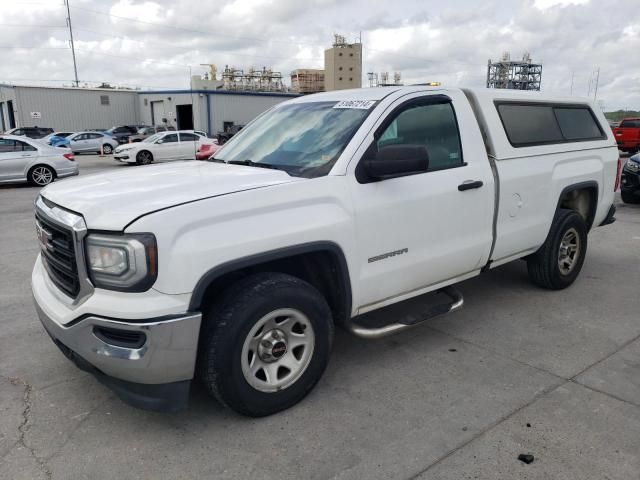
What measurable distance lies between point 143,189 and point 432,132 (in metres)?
2.11

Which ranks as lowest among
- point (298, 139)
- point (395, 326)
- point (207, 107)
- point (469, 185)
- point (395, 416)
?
point (395, 416)

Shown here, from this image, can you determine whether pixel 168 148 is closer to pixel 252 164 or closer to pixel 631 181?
pixel 631 181

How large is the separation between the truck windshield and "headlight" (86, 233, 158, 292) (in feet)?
Answer: 3.67

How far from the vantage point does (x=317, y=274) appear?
11.4 ft

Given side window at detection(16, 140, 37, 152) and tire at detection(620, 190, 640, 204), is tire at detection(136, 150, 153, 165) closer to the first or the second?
side window at detection(16, 140, 37, 152)

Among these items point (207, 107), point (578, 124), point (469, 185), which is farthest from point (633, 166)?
point (207, 107)

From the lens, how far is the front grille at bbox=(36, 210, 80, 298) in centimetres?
285

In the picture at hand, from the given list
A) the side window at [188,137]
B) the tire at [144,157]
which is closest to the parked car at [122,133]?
the side window at [188,137]

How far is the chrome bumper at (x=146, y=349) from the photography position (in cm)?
263

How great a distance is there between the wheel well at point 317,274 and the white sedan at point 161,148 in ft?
67.0

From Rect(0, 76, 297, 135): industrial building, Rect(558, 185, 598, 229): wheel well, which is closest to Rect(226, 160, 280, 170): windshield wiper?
Rect(558, 185, 598, 229): wheel well

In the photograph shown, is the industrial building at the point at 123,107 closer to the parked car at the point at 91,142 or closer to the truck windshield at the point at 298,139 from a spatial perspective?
the parked car at the point at 91,142

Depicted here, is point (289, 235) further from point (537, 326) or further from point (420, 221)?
point (537, 326)

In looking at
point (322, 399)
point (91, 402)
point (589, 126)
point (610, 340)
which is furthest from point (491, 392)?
point (589, 126)
